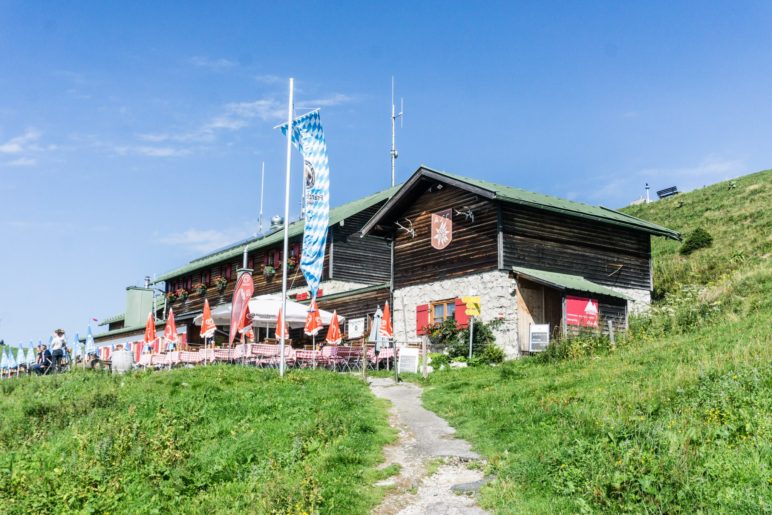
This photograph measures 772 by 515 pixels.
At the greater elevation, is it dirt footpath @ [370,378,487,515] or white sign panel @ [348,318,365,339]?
white sign panel @ [348,318,365,339]

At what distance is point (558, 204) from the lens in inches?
1163

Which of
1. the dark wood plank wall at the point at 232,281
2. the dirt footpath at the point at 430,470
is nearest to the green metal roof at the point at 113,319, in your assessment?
the dark wood plank wall at the point at 232,281

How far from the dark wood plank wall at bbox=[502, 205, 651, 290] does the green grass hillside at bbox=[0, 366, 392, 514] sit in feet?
37.6

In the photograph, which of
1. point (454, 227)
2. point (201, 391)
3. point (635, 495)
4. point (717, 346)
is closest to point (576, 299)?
point (454, 227)

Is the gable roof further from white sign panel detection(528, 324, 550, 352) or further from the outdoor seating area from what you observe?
the outdoor seating area

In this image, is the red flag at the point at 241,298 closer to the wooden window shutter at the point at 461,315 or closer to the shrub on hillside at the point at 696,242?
the wooden window shutter at the point at 461,315

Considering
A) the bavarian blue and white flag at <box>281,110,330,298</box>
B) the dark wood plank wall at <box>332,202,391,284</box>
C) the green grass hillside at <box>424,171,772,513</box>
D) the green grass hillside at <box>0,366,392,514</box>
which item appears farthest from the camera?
the dark wood plank wall at <box>332,202,391,284</box>

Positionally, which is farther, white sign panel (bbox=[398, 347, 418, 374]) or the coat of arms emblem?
the coat of arms emblem

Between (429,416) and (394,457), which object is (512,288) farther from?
(394,457)

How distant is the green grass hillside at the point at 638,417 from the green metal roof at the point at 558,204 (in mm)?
6325

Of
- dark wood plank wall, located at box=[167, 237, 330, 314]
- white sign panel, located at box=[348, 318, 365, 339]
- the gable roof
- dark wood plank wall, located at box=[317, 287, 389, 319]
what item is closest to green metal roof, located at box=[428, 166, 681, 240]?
the gable roof

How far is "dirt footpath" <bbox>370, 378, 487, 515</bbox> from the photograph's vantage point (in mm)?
9477

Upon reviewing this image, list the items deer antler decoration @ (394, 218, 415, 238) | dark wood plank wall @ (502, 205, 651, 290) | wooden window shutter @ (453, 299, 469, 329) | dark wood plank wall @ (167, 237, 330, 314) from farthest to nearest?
1. dark wood plank wall @ (167, 237, 330, 314)
2. deer antler decoration @ (394, 218, 415, 238)
3. dark wood plank wall @ (502, 205, 651, 290)
4. wooden window shutter @ (453, 299, 469, 329)

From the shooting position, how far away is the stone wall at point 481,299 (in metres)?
25.9
